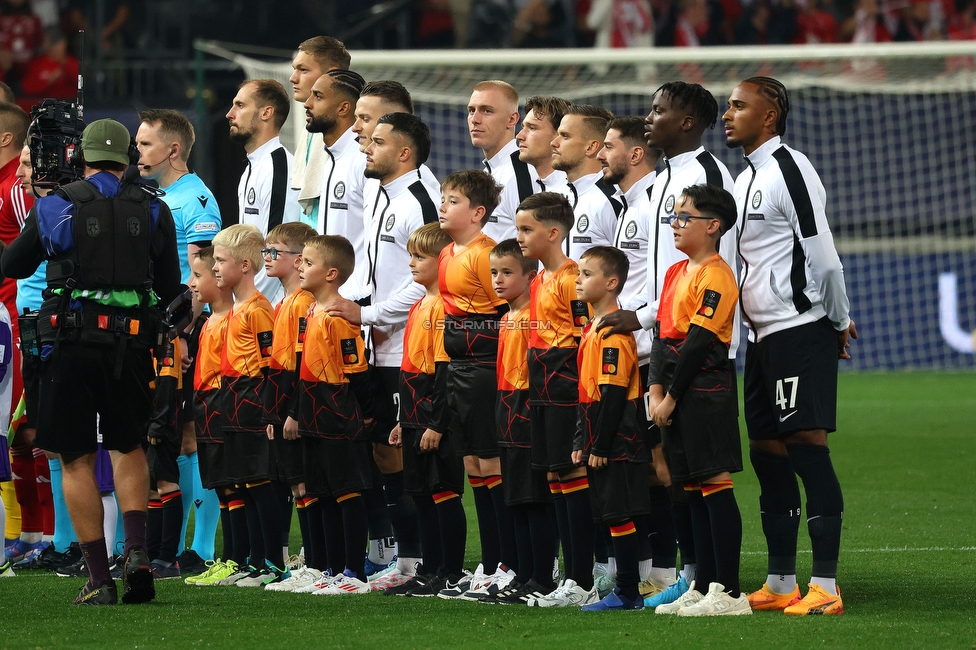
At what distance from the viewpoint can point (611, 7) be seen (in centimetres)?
1956

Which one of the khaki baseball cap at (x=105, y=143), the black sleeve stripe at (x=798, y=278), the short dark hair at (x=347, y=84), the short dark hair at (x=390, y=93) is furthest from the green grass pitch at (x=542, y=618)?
the short dark hair at (x=347, y=84)

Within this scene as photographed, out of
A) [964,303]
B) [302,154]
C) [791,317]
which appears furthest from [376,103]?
[964,303]

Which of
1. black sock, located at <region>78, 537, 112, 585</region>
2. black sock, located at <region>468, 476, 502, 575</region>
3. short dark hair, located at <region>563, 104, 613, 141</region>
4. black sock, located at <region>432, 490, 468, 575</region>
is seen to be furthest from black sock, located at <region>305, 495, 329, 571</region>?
short dark hair, located at <region>563, 104, 613, 141</region>

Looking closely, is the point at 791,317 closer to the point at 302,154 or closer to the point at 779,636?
the point at 779,636

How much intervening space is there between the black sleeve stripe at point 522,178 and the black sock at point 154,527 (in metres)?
2.45

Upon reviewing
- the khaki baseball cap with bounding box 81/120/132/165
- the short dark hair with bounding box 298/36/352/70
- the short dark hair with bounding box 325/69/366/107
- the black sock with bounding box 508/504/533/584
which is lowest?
the black sock with bounding box 508/504/533/584

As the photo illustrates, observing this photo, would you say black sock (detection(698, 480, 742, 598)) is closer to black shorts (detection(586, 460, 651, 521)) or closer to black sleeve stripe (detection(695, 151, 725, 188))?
black shorts (detection(586, 460, 651, 521))

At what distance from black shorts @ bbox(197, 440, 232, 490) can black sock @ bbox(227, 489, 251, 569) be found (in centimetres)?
13

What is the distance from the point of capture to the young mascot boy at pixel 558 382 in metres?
5.77

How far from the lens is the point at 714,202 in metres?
5.57

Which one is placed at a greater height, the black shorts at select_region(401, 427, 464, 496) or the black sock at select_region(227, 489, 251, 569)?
the black shorts at select_region(401, 427, 464, 496)

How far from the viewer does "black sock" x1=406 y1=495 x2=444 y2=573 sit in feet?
20.8

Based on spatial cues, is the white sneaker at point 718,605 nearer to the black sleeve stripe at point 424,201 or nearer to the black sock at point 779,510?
the black sock at point 779,510

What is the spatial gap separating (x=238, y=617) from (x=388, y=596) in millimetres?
863
